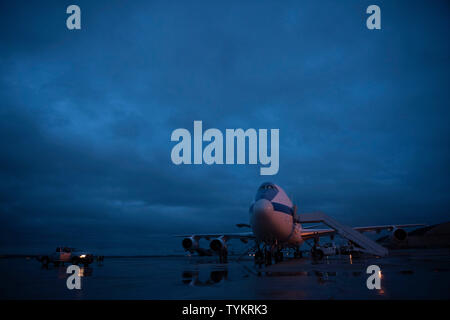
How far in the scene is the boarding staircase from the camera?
21031mm

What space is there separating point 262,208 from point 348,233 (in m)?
6.72

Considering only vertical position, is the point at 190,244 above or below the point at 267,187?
below

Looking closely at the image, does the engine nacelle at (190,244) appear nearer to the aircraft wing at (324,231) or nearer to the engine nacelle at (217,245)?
the engine nacelle at (217,245)

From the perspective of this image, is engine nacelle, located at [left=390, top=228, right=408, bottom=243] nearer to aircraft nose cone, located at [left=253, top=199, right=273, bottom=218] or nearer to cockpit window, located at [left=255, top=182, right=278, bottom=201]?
cockpit window, located at [left=255, top=182, right=278, bottom=201]

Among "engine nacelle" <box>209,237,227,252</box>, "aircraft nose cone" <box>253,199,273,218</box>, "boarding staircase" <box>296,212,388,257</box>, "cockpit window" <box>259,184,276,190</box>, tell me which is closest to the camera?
"boarding staircase" <box>296,212,388,257</box>

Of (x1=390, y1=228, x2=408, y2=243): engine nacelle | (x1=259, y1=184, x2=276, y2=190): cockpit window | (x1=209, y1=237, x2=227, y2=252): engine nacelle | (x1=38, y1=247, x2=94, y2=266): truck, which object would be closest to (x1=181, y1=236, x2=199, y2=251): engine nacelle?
(x1=209, y1=237, x2=227, y2=252): engine nacelle

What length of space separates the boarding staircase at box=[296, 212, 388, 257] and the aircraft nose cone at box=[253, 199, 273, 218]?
Answer: 5538 mm

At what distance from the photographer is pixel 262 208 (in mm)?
21859

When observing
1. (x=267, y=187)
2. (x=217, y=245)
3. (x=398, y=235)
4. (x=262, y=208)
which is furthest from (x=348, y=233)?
(x=217, y=245)

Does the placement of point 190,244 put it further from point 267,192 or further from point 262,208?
point 262,208
